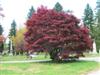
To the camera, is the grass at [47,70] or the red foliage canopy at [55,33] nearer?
the grass at [47,70]

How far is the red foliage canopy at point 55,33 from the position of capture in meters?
36.2

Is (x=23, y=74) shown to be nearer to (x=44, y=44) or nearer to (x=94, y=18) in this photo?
(x=44, y=44)

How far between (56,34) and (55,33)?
145 mm

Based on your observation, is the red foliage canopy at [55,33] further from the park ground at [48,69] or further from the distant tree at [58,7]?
the distant tree at [58,7]

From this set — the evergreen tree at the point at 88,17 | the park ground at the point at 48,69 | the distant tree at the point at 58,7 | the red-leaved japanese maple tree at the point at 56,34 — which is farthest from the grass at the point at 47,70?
the evergreen tree at the point at 88,17

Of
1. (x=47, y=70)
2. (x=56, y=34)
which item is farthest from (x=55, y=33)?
(x=47, y=70)

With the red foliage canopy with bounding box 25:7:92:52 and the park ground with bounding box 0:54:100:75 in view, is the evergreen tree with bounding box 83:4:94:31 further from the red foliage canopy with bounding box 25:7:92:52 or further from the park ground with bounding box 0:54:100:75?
the park ground with bounding box 0:54:100:75

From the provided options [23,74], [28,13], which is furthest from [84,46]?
[28,13]

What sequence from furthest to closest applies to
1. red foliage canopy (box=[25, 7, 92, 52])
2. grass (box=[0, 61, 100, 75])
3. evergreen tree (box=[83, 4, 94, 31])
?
evergreen tree (box=[83, 4, 94, 31]) < red foliage canopy (box=[25, 7, 92, 52]) < grass (box=[0, 61, 100, 75])

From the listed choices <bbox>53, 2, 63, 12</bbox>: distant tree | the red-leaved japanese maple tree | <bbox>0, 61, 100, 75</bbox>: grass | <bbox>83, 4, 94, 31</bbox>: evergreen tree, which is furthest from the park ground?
<bbox>83, 4, 94, 31</bbox>: evergreen tree

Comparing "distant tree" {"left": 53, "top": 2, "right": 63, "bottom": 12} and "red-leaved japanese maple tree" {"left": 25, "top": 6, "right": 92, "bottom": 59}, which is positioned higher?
"distant tree" {"left": 53, "top": 2, "right": 63, "bottom": 12}

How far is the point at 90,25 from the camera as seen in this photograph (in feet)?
303

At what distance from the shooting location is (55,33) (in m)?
36.4

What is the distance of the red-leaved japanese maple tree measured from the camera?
3628 centimetres
